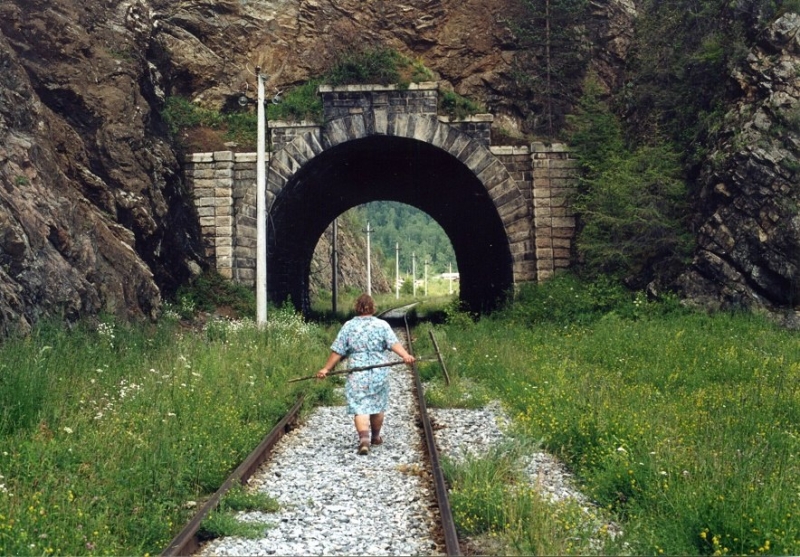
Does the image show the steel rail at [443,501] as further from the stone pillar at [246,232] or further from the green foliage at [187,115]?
the green foliage at [187,115]

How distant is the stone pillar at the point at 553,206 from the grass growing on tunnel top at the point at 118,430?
9.03m

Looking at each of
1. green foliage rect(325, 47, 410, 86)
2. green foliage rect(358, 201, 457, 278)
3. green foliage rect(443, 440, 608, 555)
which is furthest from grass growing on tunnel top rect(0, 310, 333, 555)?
green foliage rect(358, 201, 457, 278)

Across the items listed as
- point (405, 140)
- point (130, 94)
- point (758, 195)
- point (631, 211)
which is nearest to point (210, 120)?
point (130, 94)

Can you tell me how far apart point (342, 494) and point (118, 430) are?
204 centimetres

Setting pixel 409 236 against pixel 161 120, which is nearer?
pixel 161 120

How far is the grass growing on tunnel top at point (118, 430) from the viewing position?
4863mm

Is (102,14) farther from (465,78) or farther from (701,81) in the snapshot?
(701,81)

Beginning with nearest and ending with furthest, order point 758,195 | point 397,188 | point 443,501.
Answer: point 443,501 → point 758,195 → point 397,188

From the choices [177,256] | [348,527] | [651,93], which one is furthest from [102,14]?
[348,527]

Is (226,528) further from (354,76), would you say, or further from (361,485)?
(354,76)

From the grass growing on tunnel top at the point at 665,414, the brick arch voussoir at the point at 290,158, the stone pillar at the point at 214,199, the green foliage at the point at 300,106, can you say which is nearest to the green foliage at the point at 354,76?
the green foliage at the point at 300,106

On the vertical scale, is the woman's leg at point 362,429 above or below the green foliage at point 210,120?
below

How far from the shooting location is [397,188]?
83.9ft

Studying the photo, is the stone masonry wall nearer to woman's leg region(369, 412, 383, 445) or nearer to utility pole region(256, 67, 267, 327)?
utility pole region(256, 67, 267, 327)
